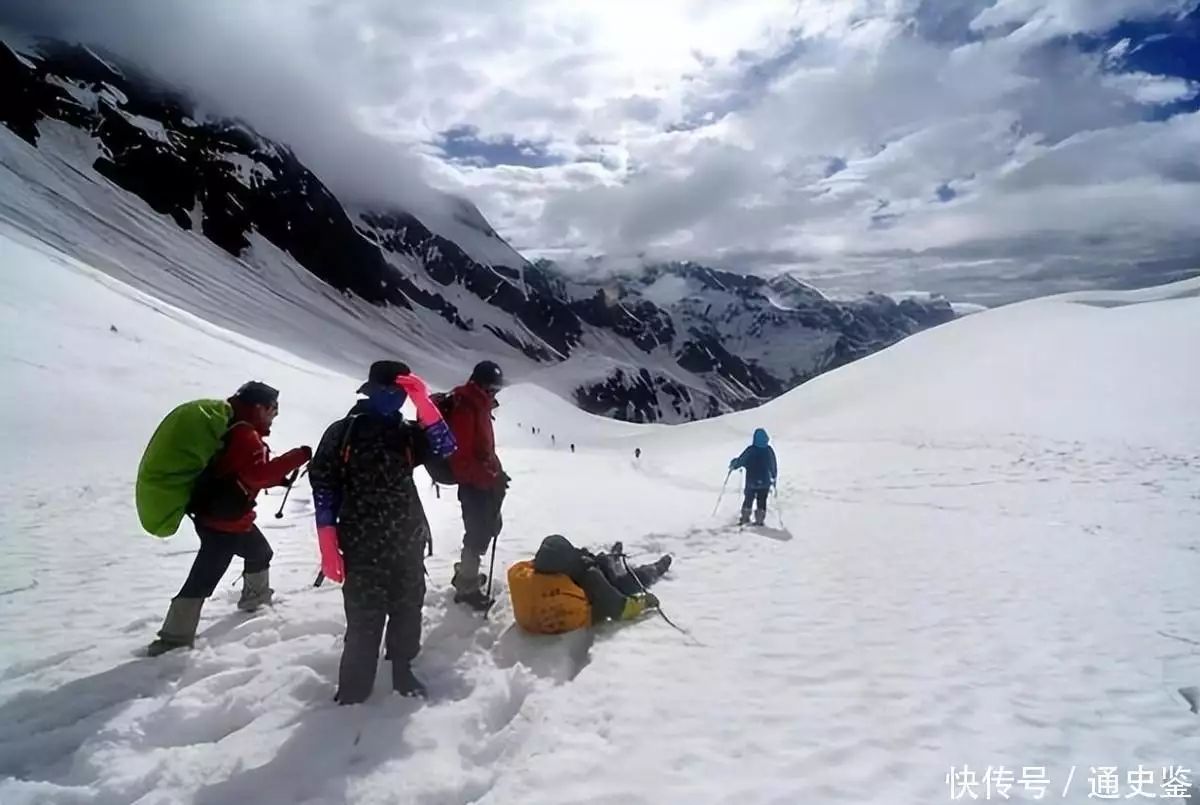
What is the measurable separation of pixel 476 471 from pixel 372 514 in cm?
205

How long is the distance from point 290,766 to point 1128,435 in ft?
97.8

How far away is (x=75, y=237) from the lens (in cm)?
9056

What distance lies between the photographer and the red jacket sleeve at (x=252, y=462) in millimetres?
6148

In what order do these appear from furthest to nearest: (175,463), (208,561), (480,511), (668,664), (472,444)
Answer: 1. (480,511)
2. (472,444)
3. (668,664)
4. (208,561)
5. (175,463)

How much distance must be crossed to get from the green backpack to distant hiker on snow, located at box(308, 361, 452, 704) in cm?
137

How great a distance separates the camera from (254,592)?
7.42 m

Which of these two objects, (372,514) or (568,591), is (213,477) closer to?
(372,514)

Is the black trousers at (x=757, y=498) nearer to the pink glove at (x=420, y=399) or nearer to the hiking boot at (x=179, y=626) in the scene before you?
the pink glove at (x=420, y=399)

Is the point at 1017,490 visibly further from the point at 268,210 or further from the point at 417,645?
the point at 268,210

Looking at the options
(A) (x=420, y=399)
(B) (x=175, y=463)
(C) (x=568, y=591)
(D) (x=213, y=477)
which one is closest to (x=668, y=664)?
(C) (x=568, y=591)

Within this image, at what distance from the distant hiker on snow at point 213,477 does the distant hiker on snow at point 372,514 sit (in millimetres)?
766

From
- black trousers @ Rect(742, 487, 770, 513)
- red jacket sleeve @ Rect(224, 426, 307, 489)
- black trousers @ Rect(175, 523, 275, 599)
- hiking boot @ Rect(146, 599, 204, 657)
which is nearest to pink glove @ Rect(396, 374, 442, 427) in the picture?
red jacket sleeve @ Rect(224, 426, 307, 489)

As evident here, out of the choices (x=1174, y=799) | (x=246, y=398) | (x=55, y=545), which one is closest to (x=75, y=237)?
(x=55, y=545)

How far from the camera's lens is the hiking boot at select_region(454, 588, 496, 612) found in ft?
25.0
